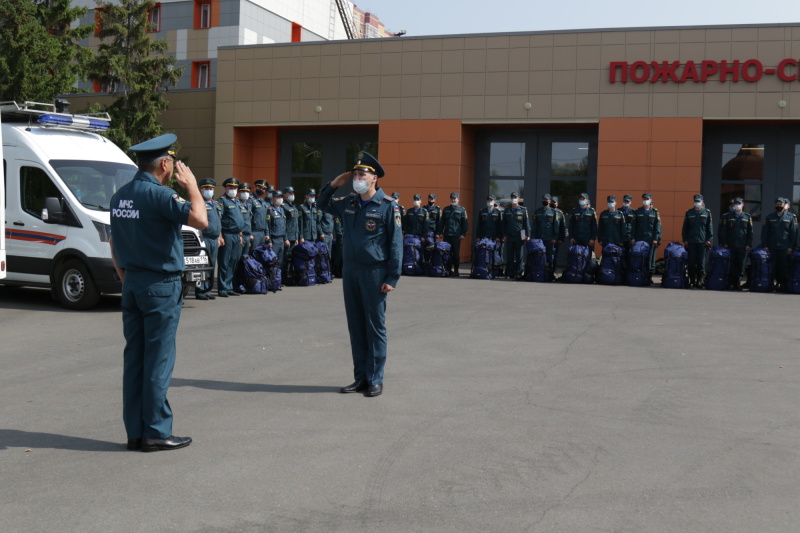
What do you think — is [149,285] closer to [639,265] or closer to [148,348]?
[148,348]

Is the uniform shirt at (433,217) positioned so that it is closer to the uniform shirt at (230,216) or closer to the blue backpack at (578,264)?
the blue backpack at (578,264)

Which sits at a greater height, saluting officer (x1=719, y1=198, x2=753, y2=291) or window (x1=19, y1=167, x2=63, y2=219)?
window (x1=19, y1=167, x2=63, y2=219)

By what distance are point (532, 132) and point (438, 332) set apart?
16462mm

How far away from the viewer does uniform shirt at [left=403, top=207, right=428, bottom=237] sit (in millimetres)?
22812

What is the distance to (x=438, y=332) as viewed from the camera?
1167 centimetres

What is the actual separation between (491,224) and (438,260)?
5.44 feet


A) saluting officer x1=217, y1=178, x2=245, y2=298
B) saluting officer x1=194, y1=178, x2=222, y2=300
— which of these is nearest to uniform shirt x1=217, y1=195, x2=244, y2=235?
saluting officer x1=217, y1=178, x2=245, y2=298

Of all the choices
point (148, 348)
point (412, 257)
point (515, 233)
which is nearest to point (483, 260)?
point (515, 233)

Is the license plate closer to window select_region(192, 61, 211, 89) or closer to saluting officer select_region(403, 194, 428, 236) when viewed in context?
saluting officer select_region(403, 194, 428, 236)

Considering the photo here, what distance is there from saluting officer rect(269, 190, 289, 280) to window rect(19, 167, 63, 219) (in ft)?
17.6

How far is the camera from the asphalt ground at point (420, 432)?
189 inches

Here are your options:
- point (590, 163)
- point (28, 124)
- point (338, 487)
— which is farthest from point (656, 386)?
point (590, 163)

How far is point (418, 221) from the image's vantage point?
22844 mm

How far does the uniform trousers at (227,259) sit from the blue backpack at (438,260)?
686 cm
